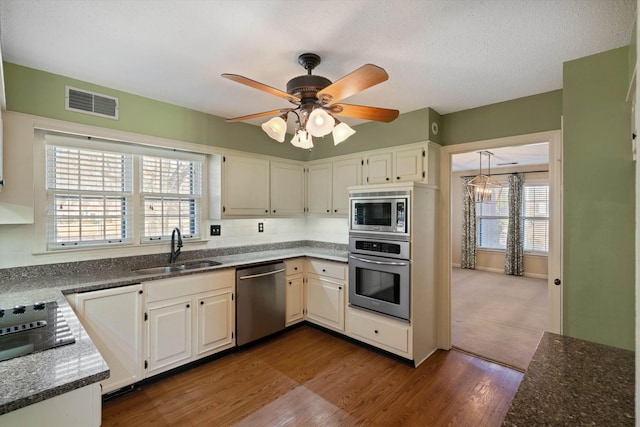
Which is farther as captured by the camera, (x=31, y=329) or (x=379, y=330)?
(x=379, y=330)

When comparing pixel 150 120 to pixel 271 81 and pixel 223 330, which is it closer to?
pixel 271 81

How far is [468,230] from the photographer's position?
23.6 ft

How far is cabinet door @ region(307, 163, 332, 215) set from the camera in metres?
3.90

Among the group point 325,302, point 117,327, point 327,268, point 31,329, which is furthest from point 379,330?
point 31,329

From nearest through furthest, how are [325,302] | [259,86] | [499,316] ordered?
[259,86], [325,302], [499,316]

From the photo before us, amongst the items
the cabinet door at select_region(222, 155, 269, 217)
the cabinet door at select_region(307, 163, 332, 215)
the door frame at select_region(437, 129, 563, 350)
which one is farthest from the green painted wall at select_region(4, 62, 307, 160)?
the door frame at select_region(437, 129, 563, 350)

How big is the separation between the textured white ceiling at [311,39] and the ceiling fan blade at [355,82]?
37cm

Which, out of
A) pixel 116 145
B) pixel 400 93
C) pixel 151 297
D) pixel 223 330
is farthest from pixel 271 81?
pixel 223 330

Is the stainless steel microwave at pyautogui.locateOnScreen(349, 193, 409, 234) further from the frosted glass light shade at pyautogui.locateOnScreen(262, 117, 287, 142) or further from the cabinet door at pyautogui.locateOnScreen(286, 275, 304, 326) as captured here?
the frosted glass light shade at pyautogui.locateOnScreen(262, 117, 287, 142)

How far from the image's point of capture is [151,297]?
2.43 m

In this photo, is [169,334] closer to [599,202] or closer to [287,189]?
[287,189]

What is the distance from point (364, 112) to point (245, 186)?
1.99 m

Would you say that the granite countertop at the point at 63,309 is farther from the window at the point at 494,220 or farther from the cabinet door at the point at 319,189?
the window at the point at 494,220

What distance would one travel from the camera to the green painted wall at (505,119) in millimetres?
2551
